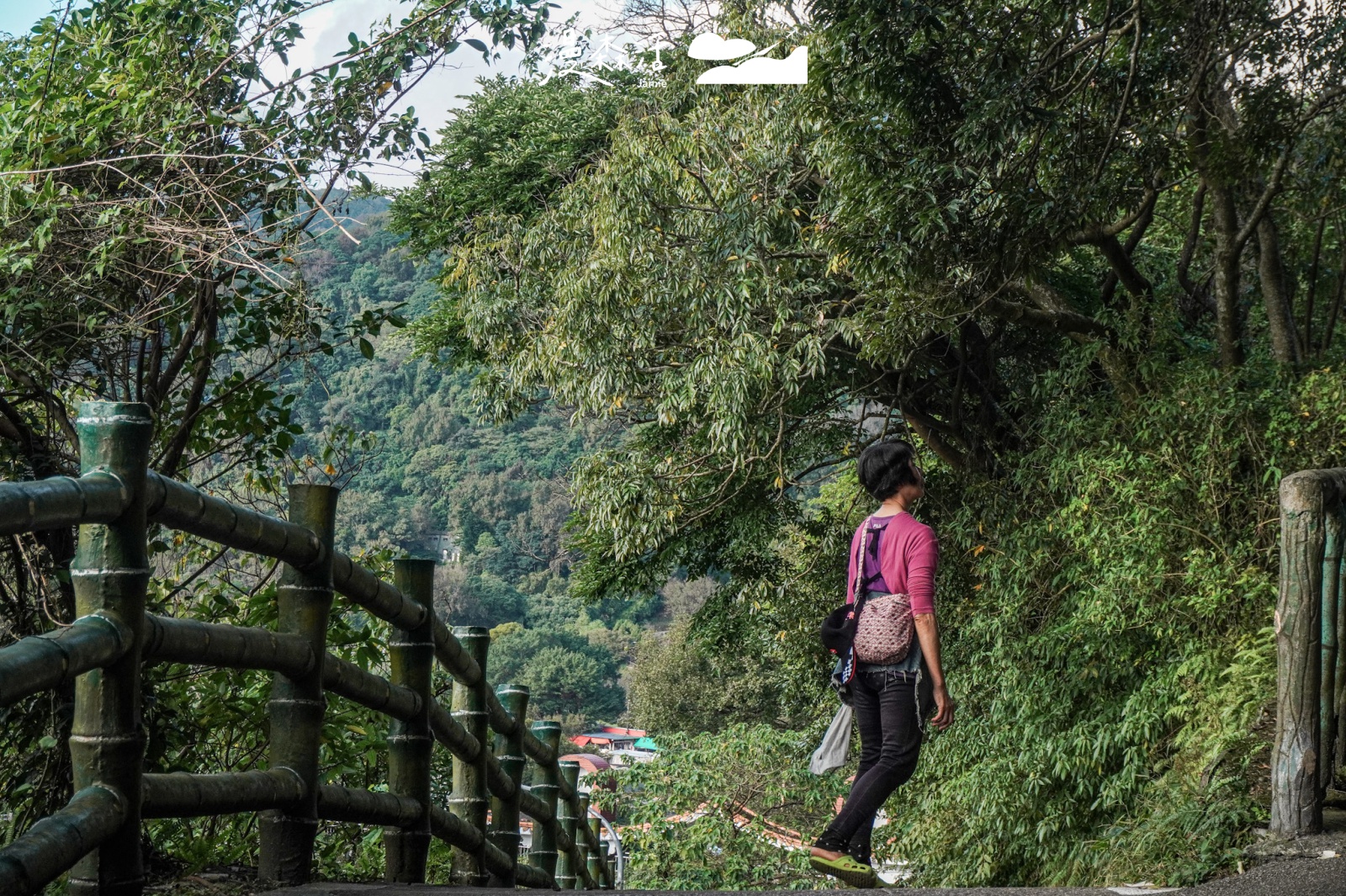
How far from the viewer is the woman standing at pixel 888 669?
4582 millimetres

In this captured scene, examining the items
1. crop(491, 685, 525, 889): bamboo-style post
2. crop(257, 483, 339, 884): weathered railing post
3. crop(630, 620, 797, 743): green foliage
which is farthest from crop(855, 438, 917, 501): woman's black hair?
crop(630, 620, 797, 743): green foliage

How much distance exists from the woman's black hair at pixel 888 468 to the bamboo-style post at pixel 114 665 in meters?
2.56

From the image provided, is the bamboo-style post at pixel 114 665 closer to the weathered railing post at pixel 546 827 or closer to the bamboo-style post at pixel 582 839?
the weathered railing post at pixel 546 827

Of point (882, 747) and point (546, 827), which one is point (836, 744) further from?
point (546, 827)

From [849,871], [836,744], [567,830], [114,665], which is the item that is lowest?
[567,830]

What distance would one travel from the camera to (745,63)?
37.9ft

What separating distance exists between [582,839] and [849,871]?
4269 millimetres

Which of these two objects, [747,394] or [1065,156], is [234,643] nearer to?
[1065,156]

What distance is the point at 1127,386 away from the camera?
9461 millimetres

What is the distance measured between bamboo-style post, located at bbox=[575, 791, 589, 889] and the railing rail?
449 centimetres

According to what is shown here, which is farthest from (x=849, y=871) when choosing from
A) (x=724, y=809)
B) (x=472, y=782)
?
(x=724, y=809)

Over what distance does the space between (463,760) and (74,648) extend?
2668mm

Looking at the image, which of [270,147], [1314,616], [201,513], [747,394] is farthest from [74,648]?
[747,394]

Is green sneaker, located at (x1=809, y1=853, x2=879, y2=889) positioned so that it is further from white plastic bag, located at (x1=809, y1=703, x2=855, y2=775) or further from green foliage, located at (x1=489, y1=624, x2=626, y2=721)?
green foliage, located at (x1=489, y1=624, x2=626, y2=721)
